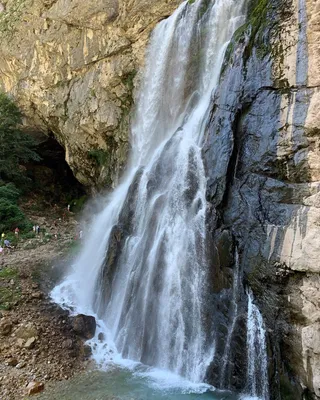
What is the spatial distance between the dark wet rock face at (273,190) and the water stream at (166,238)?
62 cm

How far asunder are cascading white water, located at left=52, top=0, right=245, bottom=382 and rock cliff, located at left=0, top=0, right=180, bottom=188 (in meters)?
1.17

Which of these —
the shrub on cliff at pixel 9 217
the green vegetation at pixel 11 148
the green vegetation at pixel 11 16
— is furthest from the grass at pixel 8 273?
the green vegetation at pixel 11 16

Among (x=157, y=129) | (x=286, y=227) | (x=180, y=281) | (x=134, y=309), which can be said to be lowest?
(x=134, y=309)

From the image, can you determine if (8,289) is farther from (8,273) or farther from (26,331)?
(26,331)

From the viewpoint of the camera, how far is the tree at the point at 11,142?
60.4 ft

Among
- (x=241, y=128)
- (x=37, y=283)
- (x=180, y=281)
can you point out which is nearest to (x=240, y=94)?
(x=241, y=128)

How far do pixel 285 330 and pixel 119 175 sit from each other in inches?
445

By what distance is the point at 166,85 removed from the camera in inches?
549

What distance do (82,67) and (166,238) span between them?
11.4m

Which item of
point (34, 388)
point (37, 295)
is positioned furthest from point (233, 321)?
point (37, 295)

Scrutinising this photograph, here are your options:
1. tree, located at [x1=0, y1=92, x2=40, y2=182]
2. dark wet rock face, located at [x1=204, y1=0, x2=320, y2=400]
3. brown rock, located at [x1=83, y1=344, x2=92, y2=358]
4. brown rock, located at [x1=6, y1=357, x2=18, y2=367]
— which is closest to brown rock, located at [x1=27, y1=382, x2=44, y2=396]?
brown rock, located at [x1=6, y1=357, x2=18, y2=367]

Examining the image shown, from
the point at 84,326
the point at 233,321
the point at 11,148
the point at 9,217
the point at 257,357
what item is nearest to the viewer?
the point at 257,357

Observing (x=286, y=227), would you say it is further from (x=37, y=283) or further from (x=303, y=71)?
(x=37, y=283)

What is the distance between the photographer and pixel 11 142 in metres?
18.6
